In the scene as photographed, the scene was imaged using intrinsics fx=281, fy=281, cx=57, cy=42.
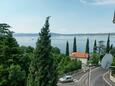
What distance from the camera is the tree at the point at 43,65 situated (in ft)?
76.0

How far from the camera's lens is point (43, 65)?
23266mm

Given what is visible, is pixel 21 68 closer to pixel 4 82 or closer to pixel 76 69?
pixel 4 82

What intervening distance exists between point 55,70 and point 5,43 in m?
9.65

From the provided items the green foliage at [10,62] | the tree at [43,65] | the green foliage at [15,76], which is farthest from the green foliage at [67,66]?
the tree at [43,65]

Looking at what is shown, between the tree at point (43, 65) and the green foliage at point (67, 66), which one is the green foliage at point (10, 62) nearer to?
the tree at point (43, 65)

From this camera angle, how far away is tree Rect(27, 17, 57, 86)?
2316 cm

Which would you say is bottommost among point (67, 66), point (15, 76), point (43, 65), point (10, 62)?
point (67, 66)

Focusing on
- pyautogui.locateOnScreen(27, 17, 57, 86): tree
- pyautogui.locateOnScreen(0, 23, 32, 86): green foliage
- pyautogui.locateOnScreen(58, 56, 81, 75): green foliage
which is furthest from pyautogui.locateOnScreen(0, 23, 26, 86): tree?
pyautogui.locateOnScreen(58, 56, 81, 75): green foliage

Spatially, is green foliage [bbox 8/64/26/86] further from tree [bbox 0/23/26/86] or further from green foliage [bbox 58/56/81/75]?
green foliage [bbox 58/56/81/75]

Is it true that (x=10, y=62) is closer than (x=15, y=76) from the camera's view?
No

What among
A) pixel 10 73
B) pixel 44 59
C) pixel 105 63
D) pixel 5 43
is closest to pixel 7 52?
pixel 5 43

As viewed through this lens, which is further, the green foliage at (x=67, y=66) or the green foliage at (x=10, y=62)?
the green foliage at (x=67, y=66)

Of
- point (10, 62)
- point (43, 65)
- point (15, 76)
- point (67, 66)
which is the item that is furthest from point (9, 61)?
point (67, 66)

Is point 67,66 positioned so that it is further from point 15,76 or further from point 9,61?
point 15,76
